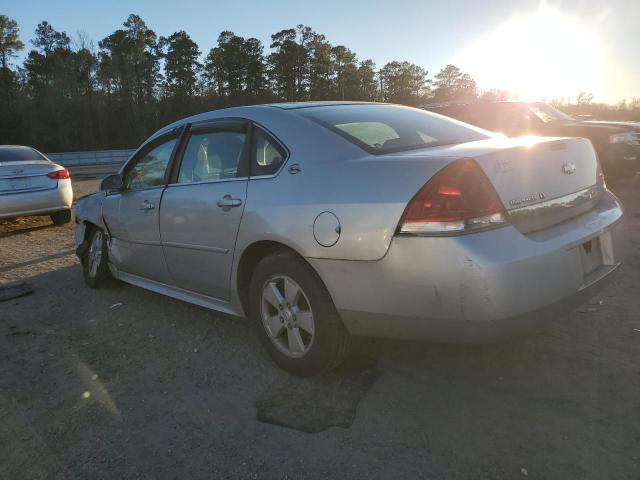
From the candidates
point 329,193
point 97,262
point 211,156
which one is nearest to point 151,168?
point 211,156

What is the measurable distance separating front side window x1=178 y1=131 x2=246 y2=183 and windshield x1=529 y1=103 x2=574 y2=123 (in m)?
6.73

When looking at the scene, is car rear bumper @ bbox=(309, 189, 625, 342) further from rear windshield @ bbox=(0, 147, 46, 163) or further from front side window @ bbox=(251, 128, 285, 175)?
rear windshield @ bbox=(0, 147, 46, 163)

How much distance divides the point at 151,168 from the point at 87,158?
125ft

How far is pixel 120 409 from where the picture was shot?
2869mm

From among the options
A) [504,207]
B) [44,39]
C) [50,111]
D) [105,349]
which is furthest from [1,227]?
[44,39]

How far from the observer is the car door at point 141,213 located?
13.3 feet

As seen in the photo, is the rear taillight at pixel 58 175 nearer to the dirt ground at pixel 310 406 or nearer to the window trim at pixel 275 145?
the dirt ground at pixel 310 406

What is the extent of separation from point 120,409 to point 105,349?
961 mm

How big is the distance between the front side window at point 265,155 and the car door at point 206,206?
0.08 metres

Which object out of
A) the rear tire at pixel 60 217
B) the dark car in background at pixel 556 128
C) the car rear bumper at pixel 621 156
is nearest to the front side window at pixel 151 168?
the rear tire at pixel 60 217

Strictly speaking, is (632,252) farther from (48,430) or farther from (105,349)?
(48,430)

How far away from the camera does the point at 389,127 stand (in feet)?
10.9

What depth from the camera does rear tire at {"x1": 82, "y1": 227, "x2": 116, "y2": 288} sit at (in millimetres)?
5066

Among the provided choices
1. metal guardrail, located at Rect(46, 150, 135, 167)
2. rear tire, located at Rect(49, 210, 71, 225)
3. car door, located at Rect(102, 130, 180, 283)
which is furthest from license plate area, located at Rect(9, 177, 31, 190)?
metal guardrail, located at Rect(46, 150, 135, 167)
